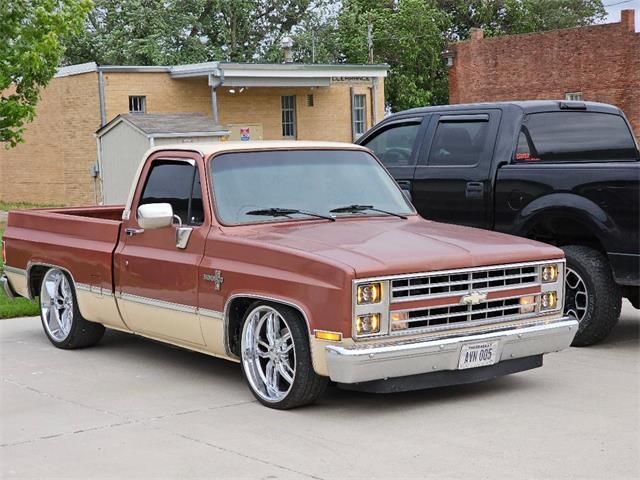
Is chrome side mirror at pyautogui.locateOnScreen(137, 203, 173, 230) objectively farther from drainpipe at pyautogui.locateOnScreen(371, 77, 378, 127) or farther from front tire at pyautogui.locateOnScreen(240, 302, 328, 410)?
drainpipe at pyautogui.locateOnScreen(371, 77, 378, 127)

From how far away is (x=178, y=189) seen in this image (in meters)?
8.60

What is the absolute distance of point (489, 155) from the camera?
1039cm

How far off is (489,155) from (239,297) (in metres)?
3.66

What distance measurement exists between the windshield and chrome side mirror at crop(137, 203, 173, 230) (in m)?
0.38

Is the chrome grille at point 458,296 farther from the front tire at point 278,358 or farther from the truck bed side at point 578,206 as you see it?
the truck bed side at point 578,206

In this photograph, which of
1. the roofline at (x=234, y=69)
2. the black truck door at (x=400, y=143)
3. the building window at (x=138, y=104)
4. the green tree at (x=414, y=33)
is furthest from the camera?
the green tree at (x=414, y=33)

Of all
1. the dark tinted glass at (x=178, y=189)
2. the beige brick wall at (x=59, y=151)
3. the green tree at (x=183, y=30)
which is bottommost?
the beige brick wall at (x=59, y=151)

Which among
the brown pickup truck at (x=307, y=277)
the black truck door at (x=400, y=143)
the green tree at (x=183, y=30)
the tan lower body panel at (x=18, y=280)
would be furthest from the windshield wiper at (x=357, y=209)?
the green tree at (x=183, y=30)

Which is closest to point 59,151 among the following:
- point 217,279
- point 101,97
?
point 101,97

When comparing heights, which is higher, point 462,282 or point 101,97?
point 101,97

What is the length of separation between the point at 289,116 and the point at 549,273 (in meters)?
31.4

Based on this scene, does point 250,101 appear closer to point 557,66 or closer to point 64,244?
point 557,66

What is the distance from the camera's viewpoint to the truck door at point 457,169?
10367mm

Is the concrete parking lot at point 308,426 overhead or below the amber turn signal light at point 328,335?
below
